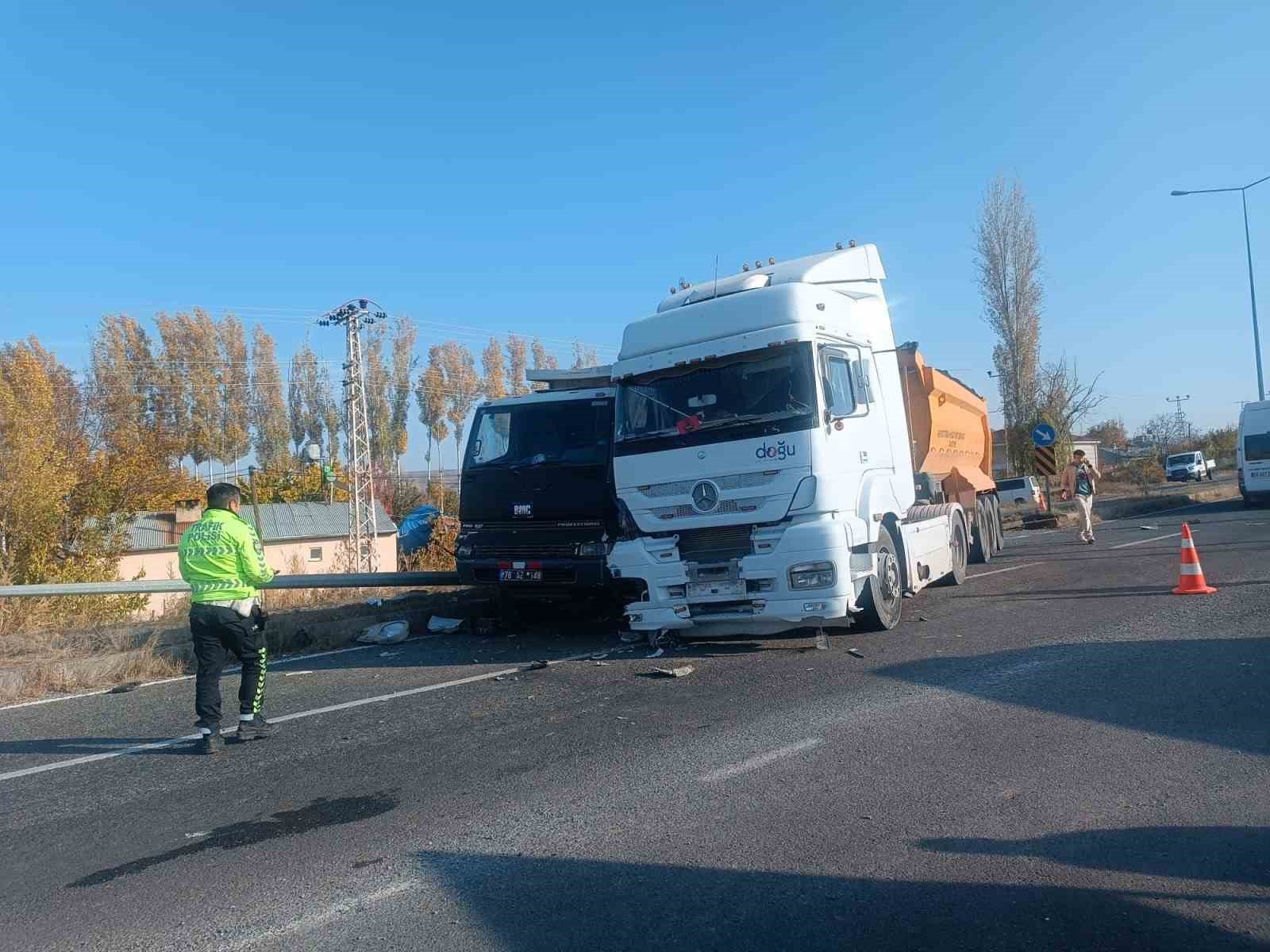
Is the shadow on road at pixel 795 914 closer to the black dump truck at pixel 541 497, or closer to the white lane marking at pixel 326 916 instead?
the white lane marking at pixel 326 916

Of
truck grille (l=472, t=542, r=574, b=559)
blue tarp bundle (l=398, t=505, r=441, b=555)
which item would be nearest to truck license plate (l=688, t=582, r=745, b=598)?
truck grille (l=472, t=542, r=574, b=559)

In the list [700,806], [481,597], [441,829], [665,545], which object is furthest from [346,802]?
[481,597]

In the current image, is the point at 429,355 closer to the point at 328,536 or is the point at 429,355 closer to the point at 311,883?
the point at 328,536

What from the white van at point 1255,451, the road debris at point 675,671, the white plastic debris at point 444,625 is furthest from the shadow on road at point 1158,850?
the white van at point 1255,451

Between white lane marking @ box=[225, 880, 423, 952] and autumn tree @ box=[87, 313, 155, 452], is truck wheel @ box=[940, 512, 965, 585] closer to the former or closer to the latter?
white lane marking @ box=[225, 880, 423, 952]

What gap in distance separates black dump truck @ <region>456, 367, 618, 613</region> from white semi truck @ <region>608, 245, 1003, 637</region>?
0.79 metres

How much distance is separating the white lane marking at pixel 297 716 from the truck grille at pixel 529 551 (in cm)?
116

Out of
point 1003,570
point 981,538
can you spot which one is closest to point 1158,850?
point 1003,570

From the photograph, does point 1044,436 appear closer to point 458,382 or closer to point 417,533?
point 417,533

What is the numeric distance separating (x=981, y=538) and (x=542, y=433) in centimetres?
891

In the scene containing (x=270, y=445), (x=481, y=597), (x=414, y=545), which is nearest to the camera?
(x=481, y=597)

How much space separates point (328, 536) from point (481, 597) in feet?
130

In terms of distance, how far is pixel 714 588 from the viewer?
8.57 meters

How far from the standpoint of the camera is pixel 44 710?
7.95m
